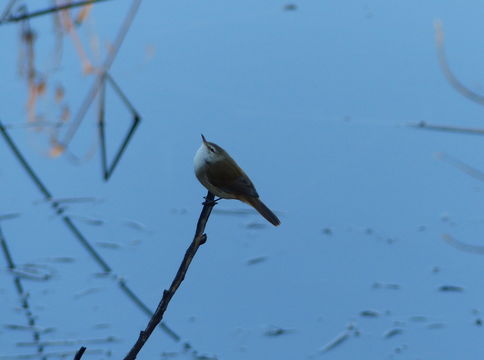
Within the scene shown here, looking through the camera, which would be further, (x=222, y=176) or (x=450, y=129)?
(x=450, y=129)

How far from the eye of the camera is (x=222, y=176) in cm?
110

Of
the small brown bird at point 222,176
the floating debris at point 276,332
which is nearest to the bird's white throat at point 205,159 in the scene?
the small brown bird at point 222,176

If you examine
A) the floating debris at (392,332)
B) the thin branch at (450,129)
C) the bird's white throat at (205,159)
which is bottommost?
the floating debris at (392,332)

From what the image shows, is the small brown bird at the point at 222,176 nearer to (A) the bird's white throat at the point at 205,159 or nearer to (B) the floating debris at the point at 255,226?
(A) the bird's white throat at the point at 205,159

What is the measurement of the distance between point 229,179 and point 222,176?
12mm

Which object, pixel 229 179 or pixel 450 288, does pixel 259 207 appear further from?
pixel 450 288

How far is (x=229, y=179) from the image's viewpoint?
111cm

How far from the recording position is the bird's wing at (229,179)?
1.09 metres

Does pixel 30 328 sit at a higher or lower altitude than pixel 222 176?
lower

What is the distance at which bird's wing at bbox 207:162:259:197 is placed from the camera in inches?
43.0

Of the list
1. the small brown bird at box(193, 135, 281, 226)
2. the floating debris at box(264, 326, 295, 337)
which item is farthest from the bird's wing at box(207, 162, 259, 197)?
the floating debris at box(264, 326, 295, 337)

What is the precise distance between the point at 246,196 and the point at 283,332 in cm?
85

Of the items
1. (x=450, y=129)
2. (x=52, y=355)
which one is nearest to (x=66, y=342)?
(x=52, y=355)

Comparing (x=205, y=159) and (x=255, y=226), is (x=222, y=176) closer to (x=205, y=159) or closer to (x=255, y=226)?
(x=205, y=159)
